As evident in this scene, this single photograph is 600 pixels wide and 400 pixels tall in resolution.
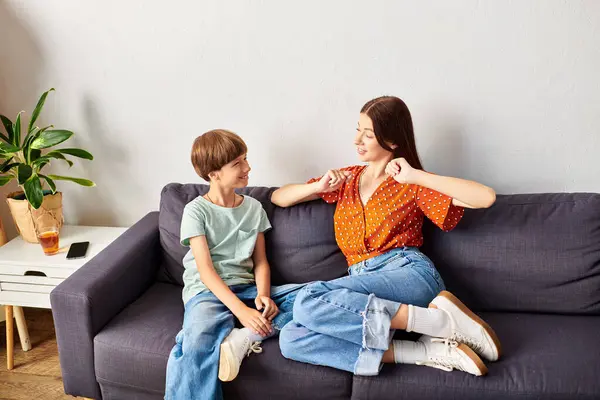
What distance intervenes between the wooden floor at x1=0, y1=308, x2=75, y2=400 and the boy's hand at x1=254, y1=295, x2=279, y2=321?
846 millimetres

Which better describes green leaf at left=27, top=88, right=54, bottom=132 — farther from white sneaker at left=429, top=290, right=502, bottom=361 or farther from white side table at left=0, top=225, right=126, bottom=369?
white sneaker at left=429, top=290, right=502, bottom=361

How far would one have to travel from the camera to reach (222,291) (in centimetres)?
187

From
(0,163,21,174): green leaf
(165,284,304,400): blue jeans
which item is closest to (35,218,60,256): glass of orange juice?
(0,163,21,174): green leaf

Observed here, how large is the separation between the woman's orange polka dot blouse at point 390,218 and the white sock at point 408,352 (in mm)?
353

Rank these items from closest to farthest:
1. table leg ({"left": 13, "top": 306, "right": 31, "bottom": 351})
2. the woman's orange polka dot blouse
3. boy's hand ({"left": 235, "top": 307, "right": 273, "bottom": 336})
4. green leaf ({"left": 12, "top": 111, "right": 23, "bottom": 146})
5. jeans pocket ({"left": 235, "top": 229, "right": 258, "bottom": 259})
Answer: boy's hand ({"left": 235, "top": 307, "right": 273, "bottom": 336}) → the woman's orange polka dot blouse → jeans pocket ({"left": 235, "top": 229, "right": 258, "bottom": 259}) → green leaf ({"left": 12, "top": 111, "right": 23, "bottom": 146}) → table leg ({"left": 13, "top": 306, "right": 31, "bottom": 351})

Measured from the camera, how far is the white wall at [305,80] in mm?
2041

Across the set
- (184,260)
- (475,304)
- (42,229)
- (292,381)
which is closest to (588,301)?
(475,304)

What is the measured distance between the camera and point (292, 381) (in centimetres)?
166

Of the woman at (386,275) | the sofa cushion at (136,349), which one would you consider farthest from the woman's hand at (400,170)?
the sofa cushion at (136,349)

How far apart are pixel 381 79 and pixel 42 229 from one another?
146 centimetres

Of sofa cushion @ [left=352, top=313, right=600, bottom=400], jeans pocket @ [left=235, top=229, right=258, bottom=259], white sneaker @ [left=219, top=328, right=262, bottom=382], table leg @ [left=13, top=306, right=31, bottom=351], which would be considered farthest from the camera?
table leg @ [left=13, top=306, right=31, bottom=351]

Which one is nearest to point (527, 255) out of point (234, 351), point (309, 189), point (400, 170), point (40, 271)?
point (400, 170)

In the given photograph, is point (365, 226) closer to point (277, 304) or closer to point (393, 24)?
point (277, 304)

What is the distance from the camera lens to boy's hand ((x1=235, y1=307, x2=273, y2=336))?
177 centimetres
